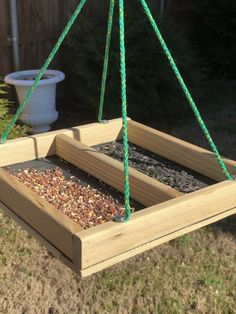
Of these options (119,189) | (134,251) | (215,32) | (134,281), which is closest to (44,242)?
Answer: (134,251)

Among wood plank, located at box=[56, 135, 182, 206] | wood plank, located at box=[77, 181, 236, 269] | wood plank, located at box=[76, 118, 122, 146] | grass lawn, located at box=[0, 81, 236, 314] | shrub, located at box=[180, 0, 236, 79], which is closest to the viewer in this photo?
wood plank, located at box=[77, 181, 236, 269]

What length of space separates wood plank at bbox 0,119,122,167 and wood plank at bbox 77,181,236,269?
36.9 inches

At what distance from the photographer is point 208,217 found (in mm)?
2023

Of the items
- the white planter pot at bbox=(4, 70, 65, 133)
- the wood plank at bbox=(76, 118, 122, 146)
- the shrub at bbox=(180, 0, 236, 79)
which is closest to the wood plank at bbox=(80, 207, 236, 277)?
the wood plank at bbox=(76, 118, 122, 146)

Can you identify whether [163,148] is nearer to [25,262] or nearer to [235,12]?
[25,262]

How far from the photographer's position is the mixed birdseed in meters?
2.14

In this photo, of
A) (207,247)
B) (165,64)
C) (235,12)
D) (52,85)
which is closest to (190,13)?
(235,12)

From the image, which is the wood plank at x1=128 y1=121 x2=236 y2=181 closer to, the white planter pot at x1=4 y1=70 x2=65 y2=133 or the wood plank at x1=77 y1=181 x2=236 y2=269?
the wood plank at x1=77 y1=181 x2=236 y2=269

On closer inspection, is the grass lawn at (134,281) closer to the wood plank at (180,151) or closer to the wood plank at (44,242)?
the wood plank at (180,151)

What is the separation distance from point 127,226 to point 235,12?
6.74 metres

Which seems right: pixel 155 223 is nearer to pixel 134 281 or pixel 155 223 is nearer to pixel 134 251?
pixel 134 251

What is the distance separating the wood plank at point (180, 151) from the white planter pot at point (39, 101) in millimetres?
2806

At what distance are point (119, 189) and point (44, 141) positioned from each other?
0.55 meters

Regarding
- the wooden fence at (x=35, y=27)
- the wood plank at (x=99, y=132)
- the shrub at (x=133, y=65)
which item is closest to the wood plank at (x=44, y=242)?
the wood plank at (x=99, y=132)
